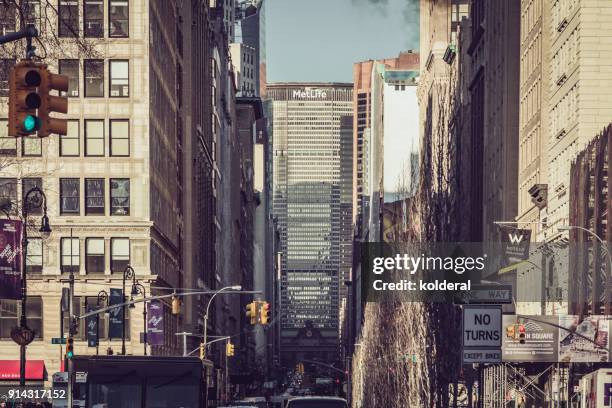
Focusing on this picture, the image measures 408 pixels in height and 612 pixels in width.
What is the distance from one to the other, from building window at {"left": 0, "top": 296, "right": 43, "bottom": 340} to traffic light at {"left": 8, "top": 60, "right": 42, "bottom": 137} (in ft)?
240

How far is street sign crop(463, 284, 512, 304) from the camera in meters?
65.8

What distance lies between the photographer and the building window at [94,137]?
93000mm

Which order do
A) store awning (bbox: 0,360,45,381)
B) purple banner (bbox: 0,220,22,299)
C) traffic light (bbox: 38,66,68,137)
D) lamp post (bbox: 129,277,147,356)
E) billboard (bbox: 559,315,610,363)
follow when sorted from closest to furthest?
traffic light (bbox: 38,66,68,137) → purple banner (bbox: 0,220,22,299) → billboard (bbox: 559,315,610,363) → lamp post (bbox: 129,277,147,356) → store awning (bbox: 0,360,45,381)

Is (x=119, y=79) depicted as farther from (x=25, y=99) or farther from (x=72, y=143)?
(x=25, y=99)

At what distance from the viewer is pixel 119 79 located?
9338 cm

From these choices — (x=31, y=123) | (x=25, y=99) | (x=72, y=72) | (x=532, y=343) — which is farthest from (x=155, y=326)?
(x=31, y=123)

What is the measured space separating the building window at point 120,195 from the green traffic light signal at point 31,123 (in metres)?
74.1

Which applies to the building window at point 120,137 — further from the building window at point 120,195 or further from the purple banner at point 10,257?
the purple banner at point 10,257

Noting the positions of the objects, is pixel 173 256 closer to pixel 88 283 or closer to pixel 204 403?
pixel 88 283

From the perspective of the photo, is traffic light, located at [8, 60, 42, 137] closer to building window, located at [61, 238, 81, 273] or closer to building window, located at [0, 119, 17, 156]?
building window, located at [0, 119, 17, 156]

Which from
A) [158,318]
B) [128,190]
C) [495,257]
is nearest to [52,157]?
[128,190]

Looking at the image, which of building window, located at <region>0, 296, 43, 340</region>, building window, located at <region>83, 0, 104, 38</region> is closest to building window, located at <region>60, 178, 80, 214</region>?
building window, located at <region>0, 296, 43, 340</region>

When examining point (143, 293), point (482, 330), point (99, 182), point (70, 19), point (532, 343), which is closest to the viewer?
point (70, 19)

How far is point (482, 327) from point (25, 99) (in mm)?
32765
